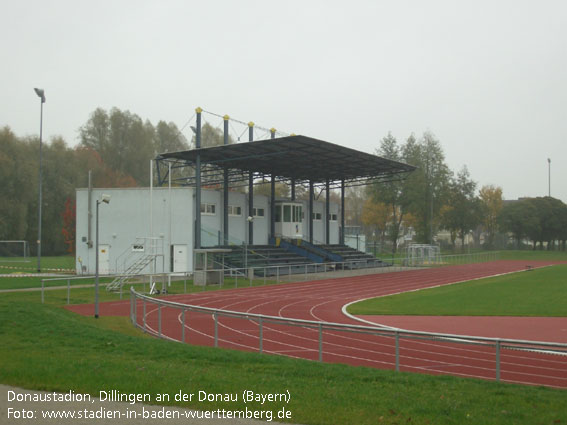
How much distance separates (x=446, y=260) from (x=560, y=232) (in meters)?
31.1

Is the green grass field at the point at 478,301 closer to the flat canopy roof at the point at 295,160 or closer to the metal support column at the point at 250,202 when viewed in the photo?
the flat canopy roof at the point at 295,160

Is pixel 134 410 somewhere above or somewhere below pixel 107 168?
below

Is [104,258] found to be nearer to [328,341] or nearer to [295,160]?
[295,160]

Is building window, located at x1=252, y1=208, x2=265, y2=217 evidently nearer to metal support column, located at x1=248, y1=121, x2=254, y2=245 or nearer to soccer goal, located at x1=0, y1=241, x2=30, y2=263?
metal support column, located at x1=248, y1=121, x2=254, y2=245

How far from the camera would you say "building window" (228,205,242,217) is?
4600cm

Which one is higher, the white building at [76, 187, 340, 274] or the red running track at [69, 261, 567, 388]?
the white building at [76, 187, 340, 274]

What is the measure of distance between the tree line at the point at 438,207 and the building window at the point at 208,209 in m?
40.2

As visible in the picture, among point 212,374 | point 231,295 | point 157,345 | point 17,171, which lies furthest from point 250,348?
point 17,171

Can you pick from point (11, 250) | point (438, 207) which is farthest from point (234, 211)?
point (438, 207)

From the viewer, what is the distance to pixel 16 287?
31.3m

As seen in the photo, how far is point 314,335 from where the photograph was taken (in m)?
16.2

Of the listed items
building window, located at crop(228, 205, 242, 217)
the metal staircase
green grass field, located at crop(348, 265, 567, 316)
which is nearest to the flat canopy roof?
building window, located at crop(228, 205, 242, 217)

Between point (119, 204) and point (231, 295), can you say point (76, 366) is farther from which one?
point (119, 204)

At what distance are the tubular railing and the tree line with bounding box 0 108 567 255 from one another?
185 ft
